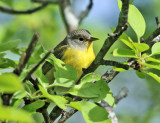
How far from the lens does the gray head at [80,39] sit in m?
5.09

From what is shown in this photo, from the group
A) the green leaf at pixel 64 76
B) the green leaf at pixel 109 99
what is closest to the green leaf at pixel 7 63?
the green leaf at pixel 64 76

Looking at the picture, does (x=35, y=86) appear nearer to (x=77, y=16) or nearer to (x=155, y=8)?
(x=77, y=16)

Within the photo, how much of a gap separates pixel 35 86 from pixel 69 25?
3385mm

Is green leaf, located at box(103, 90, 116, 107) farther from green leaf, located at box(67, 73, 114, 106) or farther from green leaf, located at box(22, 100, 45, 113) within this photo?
green leaf, located at box(22, 100, 45, 113)

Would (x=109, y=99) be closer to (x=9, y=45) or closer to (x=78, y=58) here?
(x=9, y=45)

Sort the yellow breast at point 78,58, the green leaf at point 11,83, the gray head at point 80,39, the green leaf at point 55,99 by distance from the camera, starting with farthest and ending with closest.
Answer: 1. the gray head at point 80,39
2. the yellow breast at point 78,58
3. the green leaf at point 55,99
4. the green leaf at point 11,83

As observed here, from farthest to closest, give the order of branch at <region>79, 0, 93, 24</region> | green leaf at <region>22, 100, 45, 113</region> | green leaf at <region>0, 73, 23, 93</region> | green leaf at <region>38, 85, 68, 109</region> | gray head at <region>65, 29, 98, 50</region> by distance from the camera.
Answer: branch at <region>79, 0, 93, 24</region> < gray head at <region>65, 29, 98, 50</region> < green leaf at <region>22, 100, 45, 113</region> < green leaf at <region>38, 85, 68, 109</region> < green leaf at <region>0, 73, 23, 93</region>

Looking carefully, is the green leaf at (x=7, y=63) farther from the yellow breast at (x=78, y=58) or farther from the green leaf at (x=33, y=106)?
the yellow breast at (x=78, y=58)

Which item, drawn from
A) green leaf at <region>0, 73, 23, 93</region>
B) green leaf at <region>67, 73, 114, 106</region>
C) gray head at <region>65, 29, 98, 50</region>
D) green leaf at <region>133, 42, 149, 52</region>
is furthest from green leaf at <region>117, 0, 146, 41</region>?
gray head at <region>65, 29, 98, 50</region>

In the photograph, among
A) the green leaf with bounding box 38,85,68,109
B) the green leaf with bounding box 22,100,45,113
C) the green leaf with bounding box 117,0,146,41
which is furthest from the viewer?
the green leaf with bounding box 117,0,146,41

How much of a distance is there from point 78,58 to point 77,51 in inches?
11.1

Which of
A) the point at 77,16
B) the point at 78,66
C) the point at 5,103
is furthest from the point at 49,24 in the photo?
the point at 5,103

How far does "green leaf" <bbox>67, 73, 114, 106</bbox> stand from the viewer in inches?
83.2

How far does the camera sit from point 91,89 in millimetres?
2129
